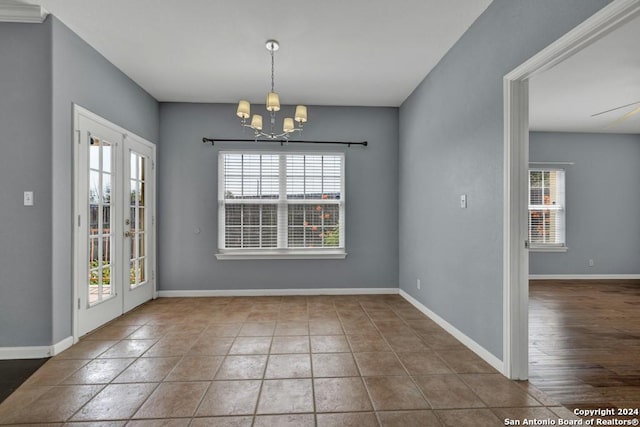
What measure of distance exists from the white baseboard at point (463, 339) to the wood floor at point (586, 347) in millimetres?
234

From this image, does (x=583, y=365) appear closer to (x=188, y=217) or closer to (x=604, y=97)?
(x=604, y=97)

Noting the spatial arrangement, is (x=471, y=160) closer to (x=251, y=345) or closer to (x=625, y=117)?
(x=251, y=345)

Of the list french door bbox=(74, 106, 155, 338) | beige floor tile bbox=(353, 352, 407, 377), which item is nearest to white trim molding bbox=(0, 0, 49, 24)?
french door bbox=(74, 106, 155, 338)

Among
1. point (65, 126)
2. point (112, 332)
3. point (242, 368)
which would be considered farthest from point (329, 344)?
point (65, 126)

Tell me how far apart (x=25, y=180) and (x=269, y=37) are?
2460mm

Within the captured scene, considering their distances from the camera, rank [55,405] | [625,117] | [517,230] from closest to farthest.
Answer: [55,405], [517,230], [625,117]

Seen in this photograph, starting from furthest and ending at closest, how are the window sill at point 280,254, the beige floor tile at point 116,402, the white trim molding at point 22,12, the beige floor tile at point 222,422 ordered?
1. the window sill at point 280,254
2. the white trim molding at point 22,12
3. the beige floor tile at point 116,402
4. the beige floor tile at point 222,422

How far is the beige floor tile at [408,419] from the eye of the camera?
1.83 meters

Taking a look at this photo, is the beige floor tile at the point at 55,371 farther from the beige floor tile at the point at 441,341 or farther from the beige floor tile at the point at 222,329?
the beige floor tile at the point at 441,341

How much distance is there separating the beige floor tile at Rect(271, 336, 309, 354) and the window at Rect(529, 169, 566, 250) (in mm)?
5294

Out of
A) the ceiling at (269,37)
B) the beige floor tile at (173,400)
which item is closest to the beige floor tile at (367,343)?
the beige floor tile at (173,400)

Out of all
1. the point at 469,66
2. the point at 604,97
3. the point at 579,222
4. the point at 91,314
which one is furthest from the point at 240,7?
the point at 579,222

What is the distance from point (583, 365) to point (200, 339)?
3.26 meters

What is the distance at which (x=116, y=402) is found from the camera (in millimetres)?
2057
